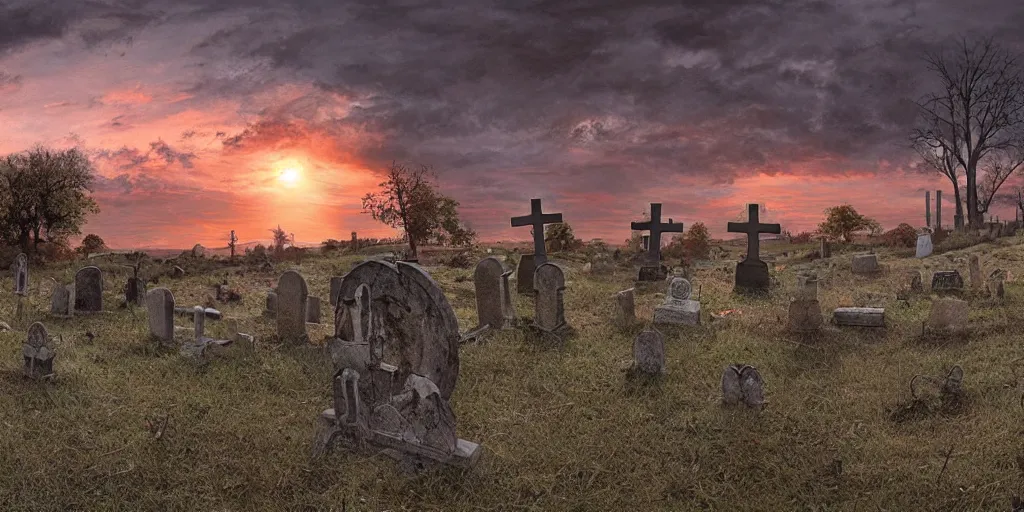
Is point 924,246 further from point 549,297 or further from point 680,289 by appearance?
point 549,297

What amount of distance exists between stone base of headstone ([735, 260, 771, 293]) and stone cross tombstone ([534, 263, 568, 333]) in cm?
816

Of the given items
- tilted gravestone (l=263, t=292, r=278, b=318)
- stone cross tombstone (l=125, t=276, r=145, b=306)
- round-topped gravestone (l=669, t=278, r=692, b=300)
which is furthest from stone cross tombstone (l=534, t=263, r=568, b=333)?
stone cross tombstone (l=125, t=276, r=145, b=306)

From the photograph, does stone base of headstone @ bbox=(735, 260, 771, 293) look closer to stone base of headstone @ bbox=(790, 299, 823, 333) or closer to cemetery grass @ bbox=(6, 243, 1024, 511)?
cemetery grass @ bbox=(6, 243, 1024, 511)

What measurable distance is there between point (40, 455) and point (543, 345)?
26.4ft

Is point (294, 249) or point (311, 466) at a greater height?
point (294, 249)

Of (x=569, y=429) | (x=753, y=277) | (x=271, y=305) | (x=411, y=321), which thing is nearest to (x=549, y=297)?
(x=569, y=429)

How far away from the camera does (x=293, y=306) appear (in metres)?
12.8

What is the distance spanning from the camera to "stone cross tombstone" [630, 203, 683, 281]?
21.2 m

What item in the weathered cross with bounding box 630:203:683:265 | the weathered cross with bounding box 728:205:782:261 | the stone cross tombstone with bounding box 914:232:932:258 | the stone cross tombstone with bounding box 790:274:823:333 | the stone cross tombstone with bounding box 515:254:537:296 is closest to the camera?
the stone cross tombstone with bounding box 790:274:823:333

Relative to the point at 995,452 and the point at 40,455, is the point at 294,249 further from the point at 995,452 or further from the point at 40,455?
the point at 995,452

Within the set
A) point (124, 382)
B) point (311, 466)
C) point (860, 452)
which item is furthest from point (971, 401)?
point (124, 382)

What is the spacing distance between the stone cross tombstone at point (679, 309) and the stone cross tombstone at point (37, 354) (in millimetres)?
11577

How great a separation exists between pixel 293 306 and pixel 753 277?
13502mm

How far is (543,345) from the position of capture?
1215cm
